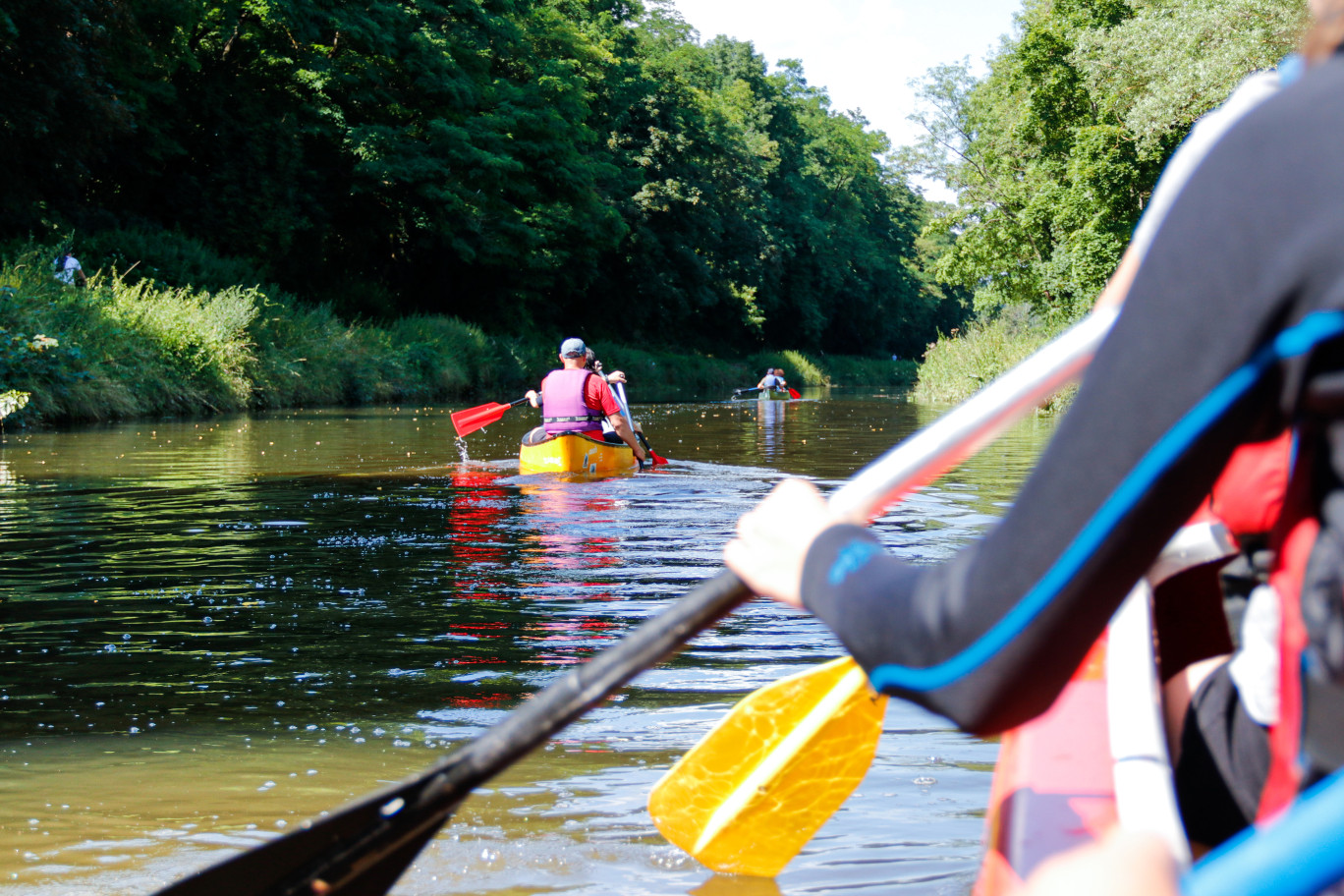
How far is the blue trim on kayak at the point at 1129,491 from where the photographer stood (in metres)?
0.90

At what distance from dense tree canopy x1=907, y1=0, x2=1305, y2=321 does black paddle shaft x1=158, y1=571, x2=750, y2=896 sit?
19550 mm

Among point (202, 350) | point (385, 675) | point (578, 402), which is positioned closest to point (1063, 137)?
point (202, 350)

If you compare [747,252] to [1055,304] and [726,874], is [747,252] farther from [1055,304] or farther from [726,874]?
[726,874]

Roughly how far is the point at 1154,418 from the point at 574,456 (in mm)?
10379

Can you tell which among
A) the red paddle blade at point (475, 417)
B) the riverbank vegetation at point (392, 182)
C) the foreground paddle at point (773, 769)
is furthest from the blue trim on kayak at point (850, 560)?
the riverbank vegetation at point (392, 182)

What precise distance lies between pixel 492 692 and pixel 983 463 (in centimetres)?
979

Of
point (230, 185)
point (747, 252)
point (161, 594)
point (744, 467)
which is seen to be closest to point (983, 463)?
point (744, 467)

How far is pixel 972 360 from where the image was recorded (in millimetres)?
28531

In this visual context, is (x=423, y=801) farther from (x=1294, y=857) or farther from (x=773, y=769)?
(x=1294, y=857)

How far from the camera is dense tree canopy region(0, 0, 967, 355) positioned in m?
24.8

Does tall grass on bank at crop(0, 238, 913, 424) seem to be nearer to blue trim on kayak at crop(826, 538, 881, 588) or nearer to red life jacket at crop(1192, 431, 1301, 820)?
blue trim on kayak at crop(826, 538, 881, 588)

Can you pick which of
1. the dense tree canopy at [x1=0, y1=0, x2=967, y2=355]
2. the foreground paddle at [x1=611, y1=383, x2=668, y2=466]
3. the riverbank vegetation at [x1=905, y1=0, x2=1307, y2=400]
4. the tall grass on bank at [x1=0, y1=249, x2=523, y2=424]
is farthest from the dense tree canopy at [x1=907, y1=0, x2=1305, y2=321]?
the tall grass on bank at [x1=0, y1=249, x2=523, y2=424]

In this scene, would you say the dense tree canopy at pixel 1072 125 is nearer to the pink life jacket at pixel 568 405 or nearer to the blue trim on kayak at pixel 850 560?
the pink life jacket at pixel 568 405

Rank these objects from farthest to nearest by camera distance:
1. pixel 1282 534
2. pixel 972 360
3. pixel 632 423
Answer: pixel 972 360 < pixel 632 423 < pixel 1282 534
